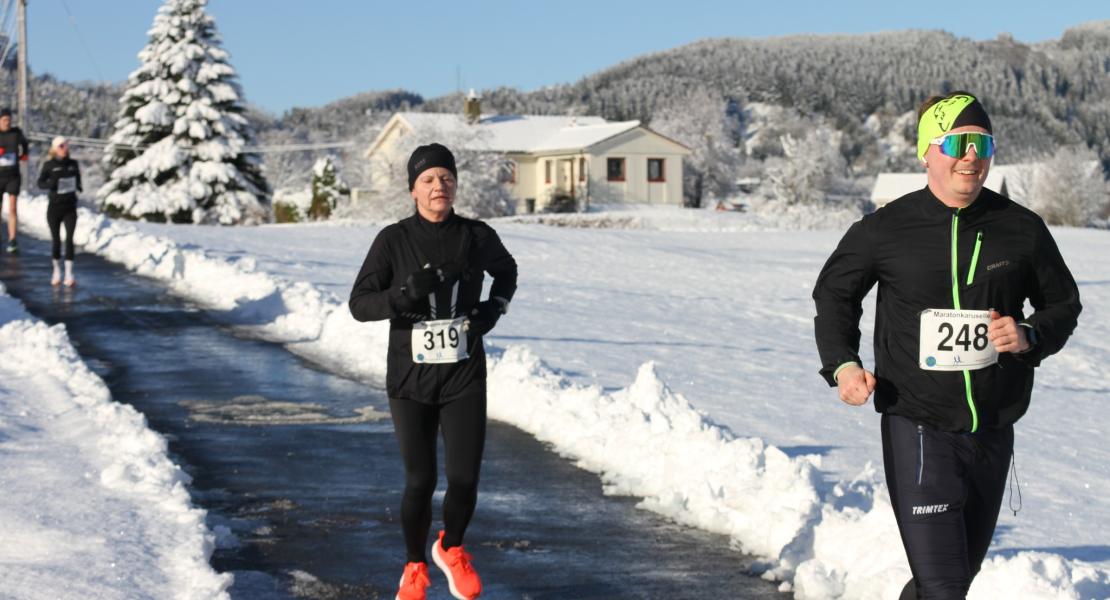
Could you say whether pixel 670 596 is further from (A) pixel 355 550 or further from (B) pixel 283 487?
(B) pixel 283 487

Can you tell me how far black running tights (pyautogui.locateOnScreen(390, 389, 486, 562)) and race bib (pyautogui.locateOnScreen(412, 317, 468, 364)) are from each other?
0.65ft

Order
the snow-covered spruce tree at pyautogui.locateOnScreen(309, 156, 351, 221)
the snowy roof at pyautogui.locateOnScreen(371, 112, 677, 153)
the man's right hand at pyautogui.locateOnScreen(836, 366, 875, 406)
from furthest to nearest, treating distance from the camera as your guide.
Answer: the snowy roof at pyautogui.locateOnScreen(371, 112, 677, 153) < the snow-covered spruce tree at pyautogui.locateOnScreen(309, 156, 351, 221) < the man's right hand at pyautogui.locateOnScreen(836, 366, 875, 406)

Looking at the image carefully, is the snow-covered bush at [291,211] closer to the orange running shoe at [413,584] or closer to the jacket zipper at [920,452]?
the orange running shoe at [413,584]

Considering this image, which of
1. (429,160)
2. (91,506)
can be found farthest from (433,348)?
(91,506)

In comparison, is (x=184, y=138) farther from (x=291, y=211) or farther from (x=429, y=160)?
(x=429, y=160)

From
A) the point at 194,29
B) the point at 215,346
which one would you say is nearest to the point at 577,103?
the point at 194,29

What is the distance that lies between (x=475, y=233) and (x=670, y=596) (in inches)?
72.6

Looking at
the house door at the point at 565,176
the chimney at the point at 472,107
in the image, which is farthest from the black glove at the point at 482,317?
the house door at the point at 565,176

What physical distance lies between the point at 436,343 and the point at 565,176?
239 feet

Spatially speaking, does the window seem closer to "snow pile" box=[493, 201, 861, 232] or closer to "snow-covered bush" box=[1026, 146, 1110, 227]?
"snow pile" box=[493, 201, 861, 232]

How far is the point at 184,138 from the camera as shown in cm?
5722

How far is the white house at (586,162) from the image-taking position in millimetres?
76062

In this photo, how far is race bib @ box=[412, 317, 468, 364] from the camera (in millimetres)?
5828

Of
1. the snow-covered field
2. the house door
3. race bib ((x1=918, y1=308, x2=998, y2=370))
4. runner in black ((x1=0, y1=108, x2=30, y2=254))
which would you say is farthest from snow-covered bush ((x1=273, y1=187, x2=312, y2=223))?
race bib ((x1=918, y1=308, x2=998, y2=370))
